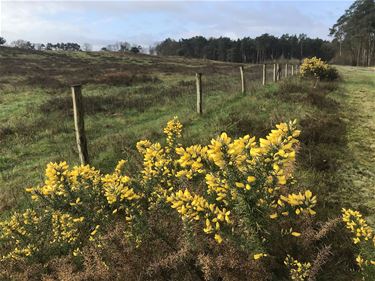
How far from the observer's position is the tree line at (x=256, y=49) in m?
103

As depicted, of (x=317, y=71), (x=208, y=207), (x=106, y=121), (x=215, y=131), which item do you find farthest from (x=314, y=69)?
(x=208, y=207)

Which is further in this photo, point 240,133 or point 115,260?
point 240,133

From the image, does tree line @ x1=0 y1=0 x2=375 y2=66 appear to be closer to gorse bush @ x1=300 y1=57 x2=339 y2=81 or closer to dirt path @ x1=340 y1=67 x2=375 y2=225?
gorse bush @ x1=300 y1=57 x2=339 y2=81

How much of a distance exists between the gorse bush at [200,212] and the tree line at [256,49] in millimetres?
99156

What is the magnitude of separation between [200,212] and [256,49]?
351 feet

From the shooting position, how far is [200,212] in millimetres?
3609

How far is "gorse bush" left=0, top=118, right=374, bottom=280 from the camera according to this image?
10.8 feet

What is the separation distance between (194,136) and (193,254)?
5739mm

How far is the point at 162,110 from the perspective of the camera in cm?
1655

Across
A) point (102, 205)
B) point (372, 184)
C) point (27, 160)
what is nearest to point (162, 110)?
point (27, 160)

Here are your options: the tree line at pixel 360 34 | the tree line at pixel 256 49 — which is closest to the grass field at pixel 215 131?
the tree line at pixel 360 34

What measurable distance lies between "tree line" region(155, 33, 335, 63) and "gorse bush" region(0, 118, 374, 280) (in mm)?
99156

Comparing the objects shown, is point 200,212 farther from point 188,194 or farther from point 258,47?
point 258,47

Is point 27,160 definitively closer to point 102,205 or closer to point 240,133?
point 240,133
